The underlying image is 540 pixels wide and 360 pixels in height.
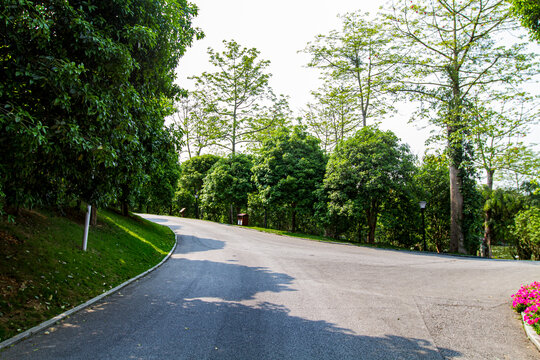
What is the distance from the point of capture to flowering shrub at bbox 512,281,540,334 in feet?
16.0

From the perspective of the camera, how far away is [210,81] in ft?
92.3

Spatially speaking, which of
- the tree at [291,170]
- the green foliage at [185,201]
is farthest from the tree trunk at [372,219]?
the green foliage at [185,201]

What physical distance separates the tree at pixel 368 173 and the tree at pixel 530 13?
462 inches

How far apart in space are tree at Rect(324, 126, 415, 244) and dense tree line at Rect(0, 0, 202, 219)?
14381 mm

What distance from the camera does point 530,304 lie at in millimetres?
5715

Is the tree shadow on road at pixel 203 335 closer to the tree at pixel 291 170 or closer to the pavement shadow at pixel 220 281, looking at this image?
the pavement shadow at pixel 220 281

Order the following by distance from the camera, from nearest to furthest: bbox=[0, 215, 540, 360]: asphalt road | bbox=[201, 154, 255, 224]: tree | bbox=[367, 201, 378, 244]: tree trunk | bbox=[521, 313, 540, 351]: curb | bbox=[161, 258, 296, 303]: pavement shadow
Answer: bbox=[0, 215, 540, 360]: asphalt road
bbox=[521, 313, 540, 351]: curb
bbox=[161, 258, 296, 303]: pavement shadow
bbox=[367, 201, 378, 244]: tree trunk
bbox=[201, 154, 255, 224]: tree

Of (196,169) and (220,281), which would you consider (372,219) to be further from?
(196,169)

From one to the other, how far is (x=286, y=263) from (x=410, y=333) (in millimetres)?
6581

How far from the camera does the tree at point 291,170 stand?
2267 centimetres

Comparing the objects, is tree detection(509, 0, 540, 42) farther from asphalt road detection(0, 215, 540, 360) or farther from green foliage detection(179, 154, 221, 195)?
green foliage detection(179, 154, 221, 195)

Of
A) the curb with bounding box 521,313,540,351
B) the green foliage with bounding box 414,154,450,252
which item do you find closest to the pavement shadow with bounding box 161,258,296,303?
the curb with bounding box 521,313,540,351

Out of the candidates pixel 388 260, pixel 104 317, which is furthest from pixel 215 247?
pixel 104 317

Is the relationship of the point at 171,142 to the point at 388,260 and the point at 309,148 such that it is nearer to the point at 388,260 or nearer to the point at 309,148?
the point at 388,260
